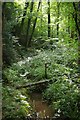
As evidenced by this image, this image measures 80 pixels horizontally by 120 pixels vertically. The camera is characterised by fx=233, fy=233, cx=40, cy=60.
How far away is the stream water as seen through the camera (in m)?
4.80

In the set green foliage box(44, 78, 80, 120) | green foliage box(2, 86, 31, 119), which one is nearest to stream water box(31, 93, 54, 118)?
green foliage box(44, 78, 80, 120)

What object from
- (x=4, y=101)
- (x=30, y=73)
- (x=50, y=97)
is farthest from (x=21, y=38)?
(x=4, y=101)

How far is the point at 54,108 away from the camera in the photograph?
4883mm

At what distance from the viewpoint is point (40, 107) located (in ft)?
17.1

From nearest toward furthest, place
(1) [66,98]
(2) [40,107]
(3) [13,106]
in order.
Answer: (3) [13,106] → (1) [66,98] → (2) [40,107]

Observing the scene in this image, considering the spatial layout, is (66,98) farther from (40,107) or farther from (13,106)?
(13,106)

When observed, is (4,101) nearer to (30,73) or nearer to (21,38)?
(30,73)

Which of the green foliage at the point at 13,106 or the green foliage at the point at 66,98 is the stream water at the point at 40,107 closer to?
the green foliage at the point at 66,98

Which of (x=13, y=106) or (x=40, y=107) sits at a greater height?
(x=13, y=106)

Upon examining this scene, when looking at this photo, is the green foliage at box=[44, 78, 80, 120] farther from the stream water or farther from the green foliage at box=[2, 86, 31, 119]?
the green foliage at box=[2, 86, 31, 119]

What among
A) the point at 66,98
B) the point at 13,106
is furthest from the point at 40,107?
the point at 13,106

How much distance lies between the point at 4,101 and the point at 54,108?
1.10m

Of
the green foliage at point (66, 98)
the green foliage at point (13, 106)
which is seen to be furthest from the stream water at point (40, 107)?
the green foliage at point (13, 106)

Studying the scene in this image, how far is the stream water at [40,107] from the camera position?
4802 millimetres
